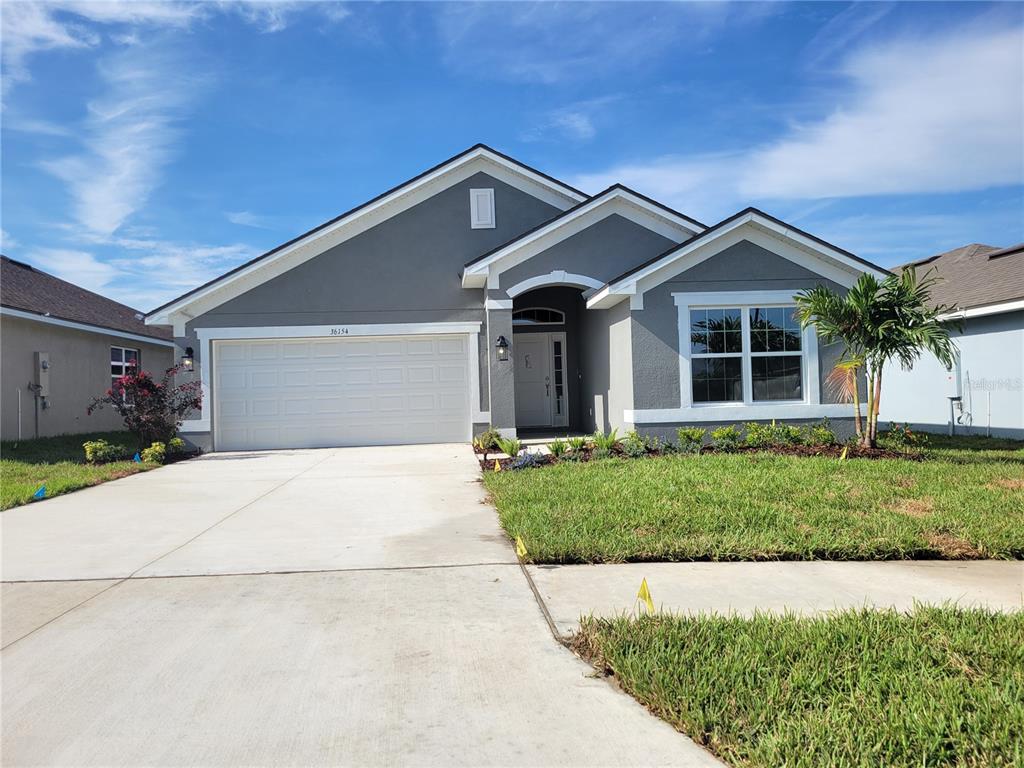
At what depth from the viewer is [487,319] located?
14.7 m

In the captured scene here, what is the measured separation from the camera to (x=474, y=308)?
15875 mm

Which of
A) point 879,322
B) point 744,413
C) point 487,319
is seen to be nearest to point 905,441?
point 879,322

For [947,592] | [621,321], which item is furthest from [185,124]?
[947,592]

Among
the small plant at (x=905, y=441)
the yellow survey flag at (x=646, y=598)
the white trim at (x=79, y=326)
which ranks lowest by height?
the yellow survey flag at (x=646, y=598)

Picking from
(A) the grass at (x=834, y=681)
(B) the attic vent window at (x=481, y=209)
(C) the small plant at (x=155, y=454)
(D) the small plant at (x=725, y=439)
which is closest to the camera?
(A) the grass at (x=834, y=681)

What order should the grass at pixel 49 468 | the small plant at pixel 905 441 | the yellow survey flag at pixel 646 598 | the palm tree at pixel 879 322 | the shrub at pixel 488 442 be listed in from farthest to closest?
the shrub at pixel 488 442 → the small plant at pixel 905 441 → the palm tree at pixel 879 322 → the grass at pixel 49 468 → the yellow survey flag at pixel 646 598

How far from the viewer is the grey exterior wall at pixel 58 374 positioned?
51.2ft

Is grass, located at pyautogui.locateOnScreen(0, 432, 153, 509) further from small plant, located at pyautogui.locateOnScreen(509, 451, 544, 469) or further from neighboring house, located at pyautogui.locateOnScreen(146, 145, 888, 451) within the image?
small plant, located at pyautogui.locateOnScreen(509, 451, 544, 469)

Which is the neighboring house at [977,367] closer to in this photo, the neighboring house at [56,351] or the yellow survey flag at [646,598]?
the yellow survey flag at [646,598]

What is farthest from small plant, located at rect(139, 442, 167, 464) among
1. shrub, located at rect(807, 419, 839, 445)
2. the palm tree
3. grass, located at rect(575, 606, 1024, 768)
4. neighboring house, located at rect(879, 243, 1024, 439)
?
neighboring house, located at rect(879, 243, 1024, 439)

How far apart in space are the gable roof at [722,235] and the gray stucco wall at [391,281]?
425cm

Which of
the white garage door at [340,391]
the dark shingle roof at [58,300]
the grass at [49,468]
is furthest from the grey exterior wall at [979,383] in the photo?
the dark shingle roof at [58,300]

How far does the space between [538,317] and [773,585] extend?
43.5 feet

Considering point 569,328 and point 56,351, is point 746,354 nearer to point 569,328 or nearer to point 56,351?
point 569,328
